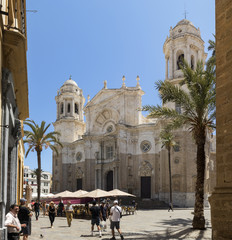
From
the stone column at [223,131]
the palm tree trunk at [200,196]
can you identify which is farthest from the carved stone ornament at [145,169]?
the stone column at [223,131]

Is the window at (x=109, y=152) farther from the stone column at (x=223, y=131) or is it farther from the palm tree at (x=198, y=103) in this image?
the stone column at (x=223, y=131)

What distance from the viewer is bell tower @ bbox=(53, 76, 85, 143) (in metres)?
56.9

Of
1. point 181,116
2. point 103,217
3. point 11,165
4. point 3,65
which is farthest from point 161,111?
point 3,65

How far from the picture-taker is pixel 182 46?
150 ft

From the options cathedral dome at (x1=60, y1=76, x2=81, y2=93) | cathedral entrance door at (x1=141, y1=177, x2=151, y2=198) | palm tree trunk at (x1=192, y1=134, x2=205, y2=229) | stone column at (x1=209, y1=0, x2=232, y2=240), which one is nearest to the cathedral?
cathedral entrance door at (x1=141, y1=177, x2=151, y2=198)

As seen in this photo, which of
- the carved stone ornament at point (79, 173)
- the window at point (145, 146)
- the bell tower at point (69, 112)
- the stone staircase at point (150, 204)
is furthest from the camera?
the bell tower at point (69, 112)

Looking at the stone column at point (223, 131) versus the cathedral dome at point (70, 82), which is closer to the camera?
the stone column at point (223, 131)

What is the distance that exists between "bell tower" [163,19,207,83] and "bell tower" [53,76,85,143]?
19.1 meters

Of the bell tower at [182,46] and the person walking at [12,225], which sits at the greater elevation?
the bell tower at [182,46]

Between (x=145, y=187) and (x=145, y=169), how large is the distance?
2.43 meters

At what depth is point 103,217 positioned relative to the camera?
18.4m

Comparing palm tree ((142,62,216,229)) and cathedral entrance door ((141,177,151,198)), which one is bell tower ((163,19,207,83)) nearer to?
cathedral entrance door ((141,177,151,198))

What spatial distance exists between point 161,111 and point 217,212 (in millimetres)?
8916

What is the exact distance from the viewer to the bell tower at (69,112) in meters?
56.9
